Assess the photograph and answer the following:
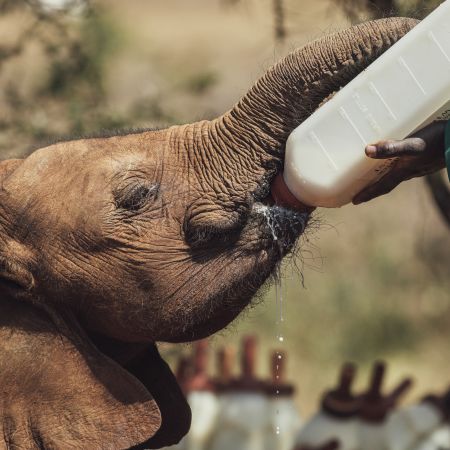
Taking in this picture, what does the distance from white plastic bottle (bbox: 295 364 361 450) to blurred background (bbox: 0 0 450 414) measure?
0.54 meters

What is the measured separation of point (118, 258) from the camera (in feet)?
11.2

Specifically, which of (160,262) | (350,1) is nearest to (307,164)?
(160,262)

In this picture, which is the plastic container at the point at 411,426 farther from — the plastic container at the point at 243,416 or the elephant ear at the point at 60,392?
the elephant ear at the point at 60,392

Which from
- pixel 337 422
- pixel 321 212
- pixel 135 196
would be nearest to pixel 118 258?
pixel 135 196

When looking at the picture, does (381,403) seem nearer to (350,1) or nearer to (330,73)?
(350,1)

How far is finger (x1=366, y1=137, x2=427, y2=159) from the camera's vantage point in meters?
3.04

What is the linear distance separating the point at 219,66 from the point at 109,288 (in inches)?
510

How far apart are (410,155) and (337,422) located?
2.75 meters

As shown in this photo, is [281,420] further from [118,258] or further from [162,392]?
[118,258]

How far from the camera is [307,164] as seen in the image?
3145 mm

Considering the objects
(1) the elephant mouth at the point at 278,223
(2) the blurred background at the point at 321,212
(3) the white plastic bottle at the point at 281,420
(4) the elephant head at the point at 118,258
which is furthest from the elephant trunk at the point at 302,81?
(3) the white plastic bottle at the point at 281,420

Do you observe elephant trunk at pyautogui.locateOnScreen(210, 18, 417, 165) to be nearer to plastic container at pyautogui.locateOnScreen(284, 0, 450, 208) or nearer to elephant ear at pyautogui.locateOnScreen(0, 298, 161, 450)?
plastic container at pyautogui.locateOnScreen(284, 0, 450, 208)

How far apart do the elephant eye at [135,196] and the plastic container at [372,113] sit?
386 mm

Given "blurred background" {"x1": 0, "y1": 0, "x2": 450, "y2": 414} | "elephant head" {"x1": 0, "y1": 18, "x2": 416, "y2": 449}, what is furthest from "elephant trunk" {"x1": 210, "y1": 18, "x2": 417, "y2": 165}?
"blurred background" {"x1": 0, "y1": 0, "x2": 450, "y2": 414}
